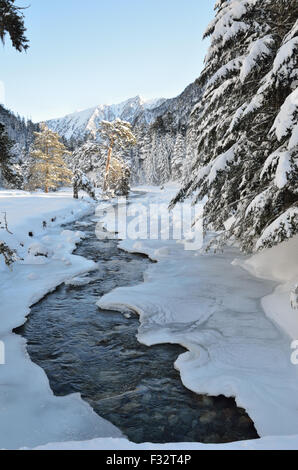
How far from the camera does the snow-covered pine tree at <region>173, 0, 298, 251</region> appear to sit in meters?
5.00

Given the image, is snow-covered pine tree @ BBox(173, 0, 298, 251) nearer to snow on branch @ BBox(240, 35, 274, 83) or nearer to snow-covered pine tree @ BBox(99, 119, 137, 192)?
snow on branch @ BBox(240, 35, 274, 83)

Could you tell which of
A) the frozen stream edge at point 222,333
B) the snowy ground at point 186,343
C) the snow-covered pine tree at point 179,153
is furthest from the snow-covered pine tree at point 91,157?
the frozen stream edge at point 222,333

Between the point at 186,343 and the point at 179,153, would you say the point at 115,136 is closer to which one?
the point at 179,153

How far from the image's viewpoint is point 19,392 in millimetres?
4082

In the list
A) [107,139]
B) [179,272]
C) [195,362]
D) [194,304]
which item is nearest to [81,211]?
[107,139]

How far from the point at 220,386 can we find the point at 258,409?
0.61 metres

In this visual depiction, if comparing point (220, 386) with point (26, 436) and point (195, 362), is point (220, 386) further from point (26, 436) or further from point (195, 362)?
point (26, 436)

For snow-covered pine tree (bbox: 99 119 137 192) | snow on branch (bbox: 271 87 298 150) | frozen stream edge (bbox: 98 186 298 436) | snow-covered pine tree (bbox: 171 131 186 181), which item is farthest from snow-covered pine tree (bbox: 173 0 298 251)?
snow-covered pine tree (bbox: 171 131 186 181)

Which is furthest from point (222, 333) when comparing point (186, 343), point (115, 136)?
point (115, 136)

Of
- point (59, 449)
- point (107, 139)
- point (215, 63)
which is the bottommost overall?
point (59, 449)

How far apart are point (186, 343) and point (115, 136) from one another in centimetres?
3207

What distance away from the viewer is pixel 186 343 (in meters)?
5.29

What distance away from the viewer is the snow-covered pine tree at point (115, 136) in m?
33.6

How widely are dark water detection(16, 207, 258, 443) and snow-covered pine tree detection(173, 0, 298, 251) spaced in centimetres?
275
